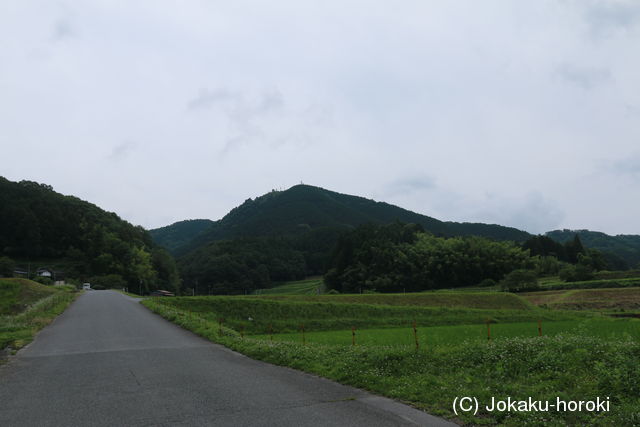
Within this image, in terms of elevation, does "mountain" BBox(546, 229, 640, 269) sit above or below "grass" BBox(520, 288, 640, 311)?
above

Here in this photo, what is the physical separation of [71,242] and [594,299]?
117m

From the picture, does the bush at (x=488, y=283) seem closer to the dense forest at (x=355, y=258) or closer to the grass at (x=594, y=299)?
the dense forest at (x=355, y=258)

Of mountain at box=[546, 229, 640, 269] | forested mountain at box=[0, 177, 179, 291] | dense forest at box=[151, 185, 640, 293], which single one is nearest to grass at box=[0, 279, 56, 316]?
dense forest at box=[151, 185, 640, 293]

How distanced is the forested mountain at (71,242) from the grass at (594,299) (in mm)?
84748

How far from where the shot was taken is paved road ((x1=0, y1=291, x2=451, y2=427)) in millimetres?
6441

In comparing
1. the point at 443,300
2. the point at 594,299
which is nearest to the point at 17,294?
the point at 443,300

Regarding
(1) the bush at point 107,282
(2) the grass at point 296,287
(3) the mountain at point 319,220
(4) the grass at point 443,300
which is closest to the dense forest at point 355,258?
(3) the mountain at point 319,220

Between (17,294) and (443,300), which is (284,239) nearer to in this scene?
(443,300)

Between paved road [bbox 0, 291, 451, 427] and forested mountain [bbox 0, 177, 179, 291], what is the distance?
96.6 metres

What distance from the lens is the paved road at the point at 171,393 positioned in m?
6.44

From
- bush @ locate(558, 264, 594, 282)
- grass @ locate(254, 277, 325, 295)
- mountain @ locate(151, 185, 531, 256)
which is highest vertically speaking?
mountain @ locate(151, 185, 531, 256)

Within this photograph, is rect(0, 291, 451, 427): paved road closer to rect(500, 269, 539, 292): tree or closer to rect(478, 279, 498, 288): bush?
rect(500, 269, 539, 292): tree

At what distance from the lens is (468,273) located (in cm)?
8356

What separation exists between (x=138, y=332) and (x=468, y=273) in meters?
74.6
